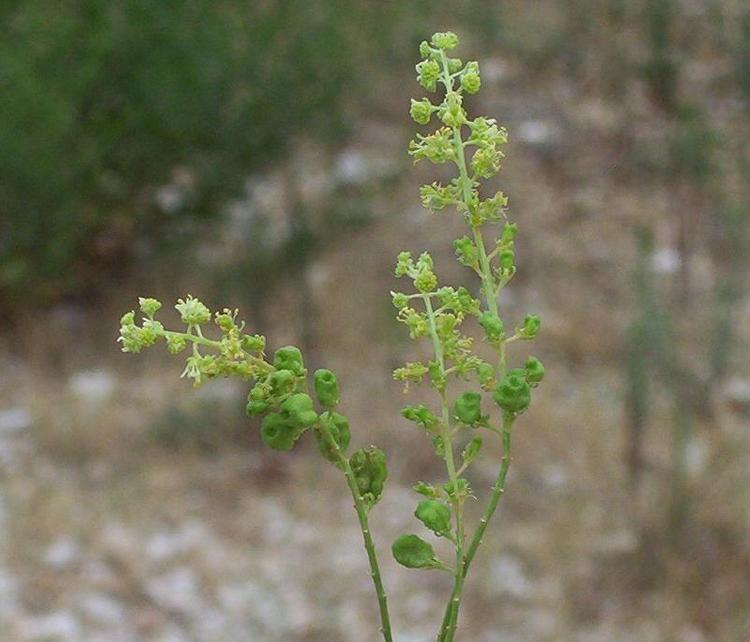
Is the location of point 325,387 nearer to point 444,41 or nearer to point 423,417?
point 423,417

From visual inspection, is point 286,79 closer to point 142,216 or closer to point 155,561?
point 142,216

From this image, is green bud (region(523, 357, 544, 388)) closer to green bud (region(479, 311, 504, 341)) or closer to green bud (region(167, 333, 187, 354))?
green bud (region(479, 311, 504, 341))

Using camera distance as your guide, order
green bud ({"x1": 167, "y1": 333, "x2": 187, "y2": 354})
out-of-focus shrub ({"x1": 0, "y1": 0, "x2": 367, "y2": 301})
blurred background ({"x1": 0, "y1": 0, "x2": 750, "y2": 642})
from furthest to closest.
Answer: out-of-focus shrub ({"x1": 0, "y1": 0, "x2": 367, "y2": 301}) → blurred background ({"x1": 0, "y1": 0, "x2": 750, "y2": 642}) → green bud ({"x1": 167, "y1": 333, "x2": 187, "y2": 354})

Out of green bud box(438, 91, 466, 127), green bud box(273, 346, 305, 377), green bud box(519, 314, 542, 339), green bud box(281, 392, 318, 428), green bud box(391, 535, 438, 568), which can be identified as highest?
green bud box(438, 91, 466, 127)

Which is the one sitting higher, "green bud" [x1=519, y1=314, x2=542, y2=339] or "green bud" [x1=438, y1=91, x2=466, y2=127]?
"green bud" [x1=438, y1=91, x2=466, y2=127]

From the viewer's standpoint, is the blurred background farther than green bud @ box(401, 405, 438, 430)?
Yes

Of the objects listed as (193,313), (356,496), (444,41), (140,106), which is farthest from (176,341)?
(140,106)

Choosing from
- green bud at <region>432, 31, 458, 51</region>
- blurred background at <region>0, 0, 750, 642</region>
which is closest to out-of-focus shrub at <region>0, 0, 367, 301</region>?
blurred background at <region>0, 0, 750, 642</region>
